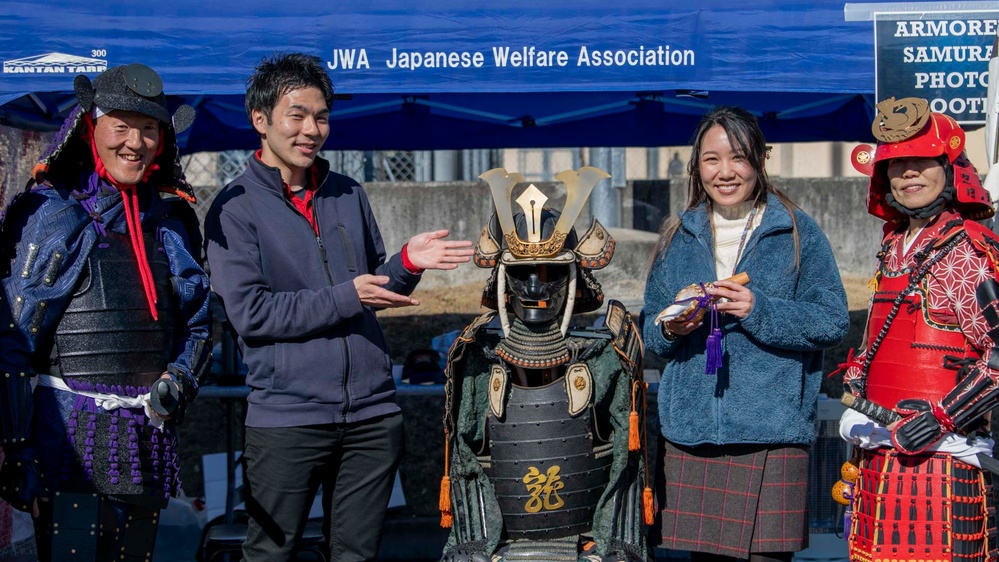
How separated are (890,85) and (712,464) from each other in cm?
165

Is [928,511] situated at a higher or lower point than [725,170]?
lower

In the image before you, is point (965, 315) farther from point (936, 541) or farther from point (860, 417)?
point (936, 541)

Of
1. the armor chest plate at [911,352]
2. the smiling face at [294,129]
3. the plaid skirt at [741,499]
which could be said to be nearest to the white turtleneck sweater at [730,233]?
the armor chest plate at [911,352]

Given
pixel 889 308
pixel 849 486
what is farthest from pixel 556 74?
pixel 849 486

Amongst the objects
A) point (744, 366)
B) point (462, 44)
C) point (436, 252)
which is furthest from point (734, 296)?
point (462, 44)

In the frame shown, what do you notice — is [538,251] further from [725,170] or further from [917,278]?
[917,278]

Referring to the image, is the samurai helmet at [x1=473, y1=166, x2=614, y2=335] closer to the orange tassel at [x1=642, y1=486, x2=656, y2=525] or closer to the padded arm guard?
the orange tassel at [x1=642, y1=486, x2=656, y2=525]

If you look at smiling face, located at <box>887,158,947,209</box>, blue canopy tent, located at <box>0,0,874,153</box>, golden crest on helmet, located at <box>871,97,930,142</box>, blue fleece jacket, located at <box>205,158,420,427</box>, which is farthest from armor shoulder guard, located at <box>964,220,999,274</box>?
blue fleece jacket, located at <box>205,158,420,427</box>

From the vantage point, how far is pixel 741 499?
3.44 m

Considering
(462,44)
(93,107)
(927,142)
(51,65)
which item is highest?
(462,44)

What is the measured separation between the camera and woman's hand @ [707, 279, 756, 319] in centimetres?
327

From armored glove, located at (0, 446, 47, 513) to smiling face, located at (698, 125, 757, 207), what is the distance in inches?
89.5

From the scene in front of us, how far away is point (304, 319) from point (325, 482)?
621mm

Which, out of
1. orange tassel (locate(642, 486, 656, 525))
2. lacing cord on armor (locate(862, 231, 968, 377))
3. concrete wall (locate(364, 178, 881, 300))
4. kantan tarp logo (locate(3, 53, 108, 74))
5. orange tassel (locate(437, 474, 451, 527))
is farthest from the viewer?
concrete wall (locate(364, 178, 881, 300))
